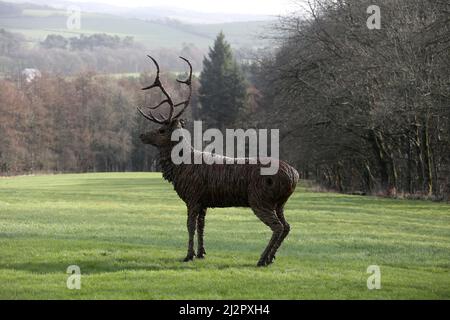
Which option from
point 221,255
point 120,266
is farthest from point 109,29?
point 120,266

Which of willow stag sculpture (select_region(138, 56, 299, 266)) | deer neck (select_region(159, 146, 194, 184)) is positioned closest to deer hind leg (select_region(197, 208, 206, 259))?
willow stag sculpture (select_region(138, 56, 299, 266))

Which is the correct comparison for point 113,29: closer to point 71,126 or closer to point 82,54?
point 82,54

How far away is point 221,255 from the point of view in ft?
48.8

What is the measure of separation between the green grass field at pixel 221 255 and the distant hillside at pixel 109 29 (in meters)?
128

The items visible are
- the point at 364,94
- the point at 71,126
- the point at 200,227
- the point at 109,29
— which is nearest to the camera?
the point at 200,227

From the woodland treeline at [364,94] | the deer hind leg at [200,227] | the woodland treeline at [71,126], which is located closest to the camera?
the deer hind leg at [200,227]

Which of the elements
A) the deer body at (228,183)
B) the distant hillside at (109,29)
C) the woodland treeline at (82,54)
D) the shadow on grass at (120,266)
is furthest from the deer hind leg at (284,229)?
the distant hillside at (109,29)

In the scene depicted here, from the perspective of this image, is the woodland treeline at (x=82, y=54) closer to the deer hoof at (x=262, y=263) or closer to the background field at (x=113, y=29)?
the background field at (x=113, y=29)

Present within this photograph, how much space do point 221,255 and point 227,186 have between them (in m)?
2.18

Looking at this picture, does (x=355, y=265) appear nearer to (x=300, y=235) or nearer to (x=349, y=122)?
(x=300, y=235)

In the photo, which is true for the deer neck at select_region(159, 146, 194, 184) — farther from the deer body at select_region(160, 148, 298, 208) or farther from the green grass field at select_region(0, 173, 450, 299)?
the green grass field at select_region(0, 173, 450, 299)

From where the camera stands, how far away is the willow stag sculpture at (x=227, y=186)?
42.5ft

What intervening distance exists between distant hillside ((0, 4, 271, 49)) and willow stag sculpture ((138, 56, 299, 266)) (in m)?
137

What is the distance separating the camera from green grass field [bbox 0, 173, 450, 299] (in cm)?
1120
